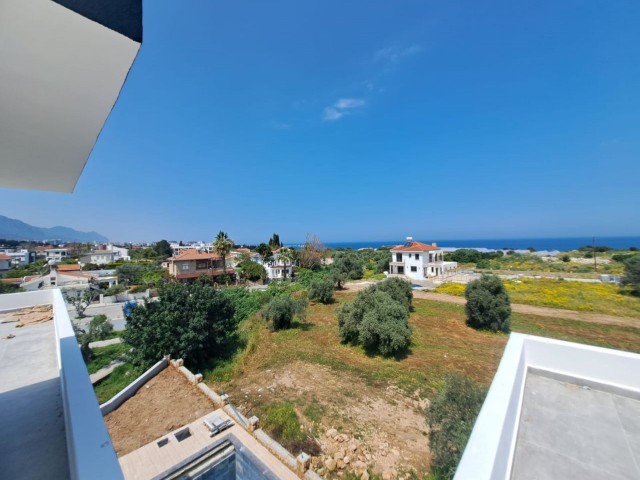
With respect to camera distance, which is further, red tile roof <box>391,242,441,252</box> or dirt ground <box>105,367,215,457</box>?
red tile roof <box>391,242,441,252</box>

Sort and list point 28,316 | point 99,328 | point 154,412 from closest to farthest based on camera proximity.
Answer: point 28,316, point 154,412, point 99,328

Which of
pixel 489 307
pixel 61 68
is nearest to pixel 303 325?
pixel 489 307

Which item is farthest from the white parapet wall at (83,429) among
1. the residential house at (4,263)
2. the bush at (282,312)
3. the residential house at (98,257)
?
the residential house at (98,257)

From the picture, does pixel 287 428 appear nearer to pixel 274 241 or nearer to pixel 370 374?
pixel 370 374

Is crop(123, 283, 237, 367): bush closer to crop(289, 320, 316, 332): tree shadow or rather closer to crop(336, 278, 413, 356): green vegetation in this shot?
crop(289, 320, 316, 332): tree shadow

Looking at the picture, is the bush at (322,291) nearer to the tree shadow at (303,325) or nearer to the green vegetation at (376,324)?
the tree shadow at (303,325)

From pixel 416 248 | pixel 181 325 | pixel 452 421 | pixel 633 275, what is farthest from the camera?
pixel 416 248

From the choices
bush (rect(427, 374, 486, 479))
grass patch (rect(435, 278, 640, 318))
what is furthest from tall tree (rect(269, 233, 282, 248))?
bush (rect(427, 374, 486, 479))
